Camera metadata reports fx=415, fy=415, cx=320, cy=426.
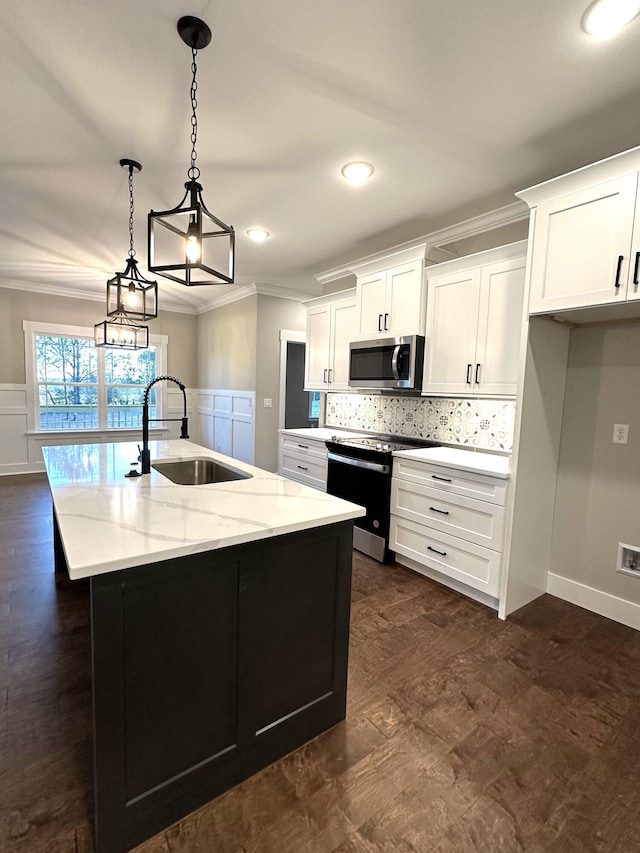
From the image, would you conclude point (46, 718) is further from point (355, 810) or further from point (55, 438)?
point (55, 438)

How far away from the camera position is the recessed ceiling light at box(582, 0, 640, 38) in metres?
1.36

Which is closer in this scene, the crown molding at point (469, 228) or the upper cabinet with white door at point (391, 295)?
the crown molding at point (469, 228)

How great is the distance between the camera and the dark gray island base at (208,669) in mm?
1156

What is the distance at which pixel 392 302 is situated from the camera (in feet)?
11.2

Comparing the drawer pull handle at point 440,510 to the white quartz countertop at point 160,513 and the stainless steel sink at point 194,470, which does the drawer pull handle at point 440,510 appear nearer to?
the white quartz countertop at point 160,513

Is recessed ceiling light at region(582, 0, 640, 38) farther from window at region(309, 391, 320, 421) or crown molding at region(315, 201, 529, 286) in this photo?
window at region(309, 391, 320, 421)

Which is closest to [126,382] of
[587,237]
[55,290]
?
[55,290]

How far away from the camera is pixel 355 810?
52.8 inches

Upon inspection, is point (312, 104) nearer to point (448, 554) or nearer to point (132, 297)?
point (132, 297)

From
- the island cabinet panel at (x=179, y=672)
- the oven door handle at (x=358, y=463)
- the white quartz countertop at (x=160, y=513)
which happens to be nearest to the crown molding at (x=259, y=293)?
the oven door handle at (x=358, y=463)

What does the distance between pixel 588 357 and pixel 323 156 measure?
78.9 inches

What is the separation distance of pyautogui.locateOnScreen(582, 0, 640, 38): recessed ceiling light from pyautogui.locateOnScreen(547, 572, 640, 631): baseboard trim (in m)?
2.75

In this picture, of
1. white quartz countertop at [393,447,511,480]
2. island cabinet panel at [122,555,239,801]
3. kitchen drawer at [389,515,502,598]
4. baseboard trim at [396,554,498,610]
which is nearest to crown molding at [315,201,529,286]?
white quartz countertop at [393,447,511,480]

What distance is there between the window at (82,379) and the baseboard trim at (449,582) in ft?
16.4
